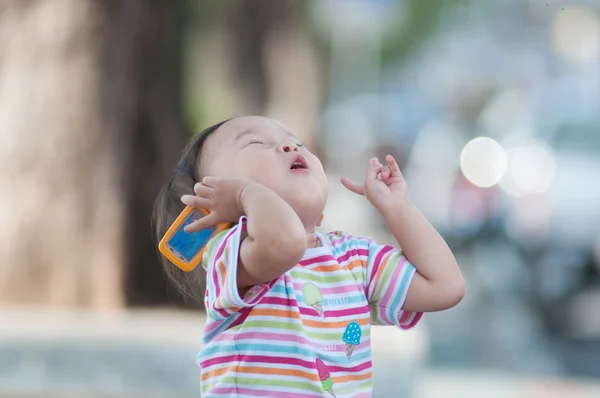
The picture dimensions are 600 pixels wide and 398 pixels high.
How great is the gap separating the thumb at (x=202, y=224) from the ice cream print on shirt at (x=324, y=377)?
1.09 ft

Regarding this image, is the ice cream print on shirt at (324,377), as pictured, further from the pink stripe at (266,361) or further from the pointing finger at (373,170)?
the pointing finger at (373,170)

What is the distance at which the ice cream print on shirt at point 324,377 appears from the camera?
175 centimetres

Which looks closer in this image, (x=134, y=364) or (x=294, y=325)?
(x=294, y=325)

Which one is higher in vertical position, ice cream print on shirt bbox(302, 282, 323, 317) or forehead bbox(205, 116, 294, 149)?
forehead bbox(205, 116, 294, 149)

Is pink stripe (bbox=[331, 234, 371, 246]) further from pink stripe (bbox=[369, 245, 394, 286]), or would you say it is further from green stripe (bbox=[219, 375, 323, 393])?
green stripe (bbox=[219, 375, 323, 393])

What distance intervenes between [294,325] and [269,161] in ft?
1.08

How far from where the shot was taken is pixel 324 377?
1751mm

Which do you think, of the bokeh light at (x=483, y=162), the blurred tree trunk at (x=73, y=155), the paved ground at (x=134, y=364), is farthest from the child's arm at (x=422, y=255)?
the bokeh light at (x=483, y=162)

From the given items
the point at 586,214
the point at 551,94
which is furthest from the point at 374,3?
the point at 586,214

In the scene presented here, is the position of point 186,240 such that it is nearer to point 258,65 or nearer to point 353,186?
point 353,186

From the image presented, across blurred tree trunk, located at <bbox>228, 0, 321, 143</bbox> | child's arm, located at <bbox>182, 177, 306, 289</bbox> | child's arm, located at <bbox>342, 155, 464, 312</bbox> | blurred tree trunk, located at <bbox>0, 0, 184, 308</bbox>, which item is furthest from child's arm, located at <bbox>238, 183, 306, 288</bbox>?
blurred tree trunk, located at <bbox>228, 0, 321, 143</bbox>

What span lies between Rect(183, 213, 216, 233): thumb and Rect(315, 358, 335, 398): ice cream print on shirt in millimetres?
332

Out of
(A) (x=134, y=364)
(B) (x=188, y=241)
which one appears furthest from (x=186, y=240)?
(A) (x=134, y=364)

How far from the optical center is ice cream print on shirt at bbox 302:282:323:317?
1.80 m
